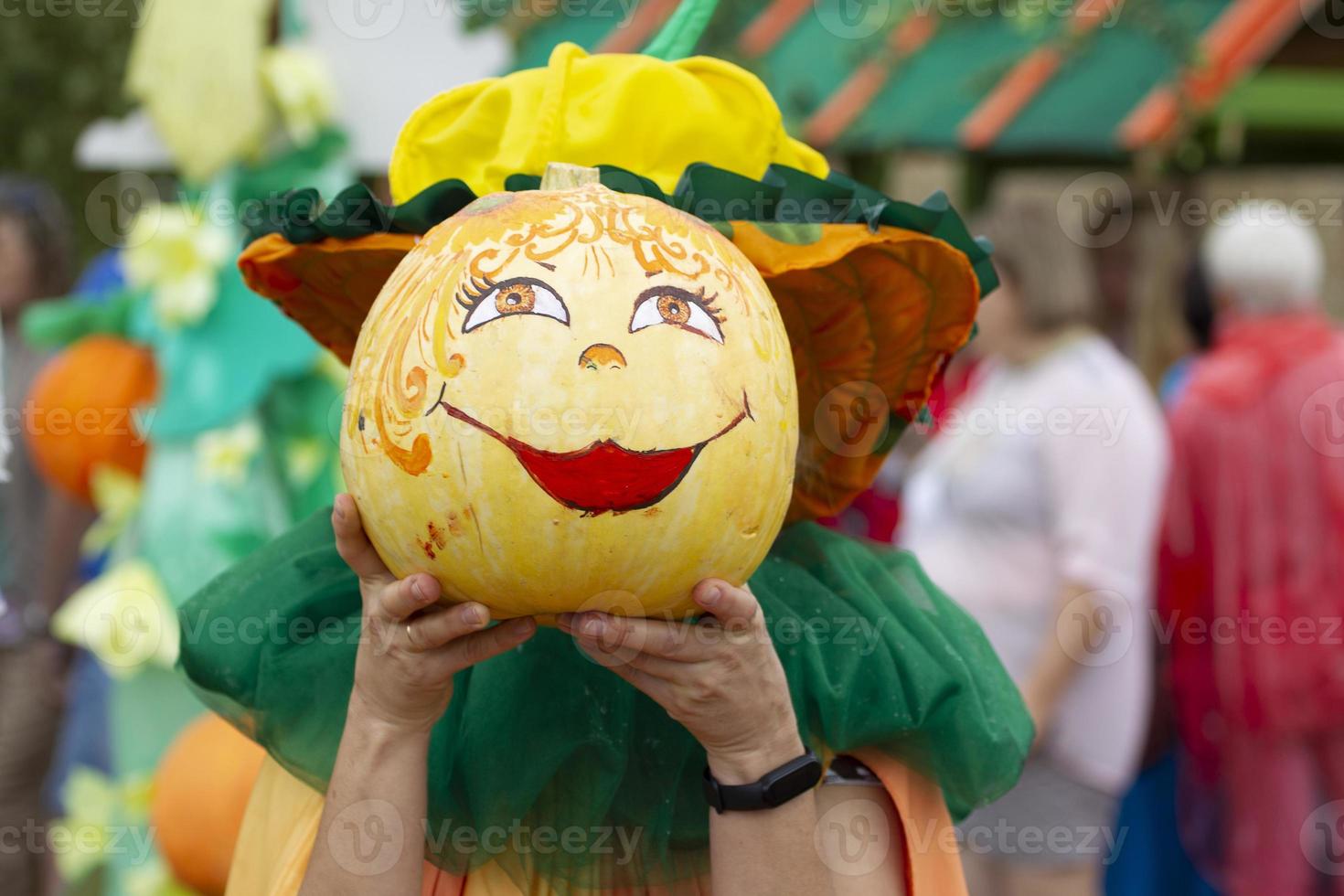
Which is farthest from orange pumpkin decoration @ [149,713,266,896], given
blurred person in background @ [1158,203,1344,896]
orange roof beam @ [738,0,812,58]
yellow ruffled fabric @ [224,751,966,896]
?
orange roof beam @ [738,0,812,58]

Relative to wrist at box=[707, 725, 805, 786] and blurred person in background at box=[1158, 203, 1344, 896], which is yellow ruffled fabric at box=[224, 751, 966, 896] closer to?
wrist at box=[707, 725, 805, 786]

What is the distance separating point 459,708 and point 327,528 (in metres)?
0.33

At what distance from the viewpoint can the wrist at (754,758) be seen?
1505 mm

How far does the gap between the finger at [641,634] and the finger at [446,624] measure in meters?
0.09

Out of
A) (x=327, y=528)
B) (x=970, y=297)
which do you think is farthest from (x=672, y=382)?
(x=327, y=528)

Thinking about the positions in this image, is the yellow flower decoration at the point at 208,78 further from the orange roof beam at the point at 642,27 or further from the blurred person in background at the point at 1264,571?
the blurred person in background at the point at 1264,571

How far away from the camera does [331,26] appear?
3.76 m

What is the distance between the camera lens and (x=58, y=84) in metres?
12.0

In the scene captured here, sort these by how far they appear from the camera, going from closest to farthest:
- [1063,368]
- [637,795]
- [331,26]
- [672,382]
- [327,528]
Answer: [672,382]
[637,795]
[327,528]
[331,26]
[1063,368]

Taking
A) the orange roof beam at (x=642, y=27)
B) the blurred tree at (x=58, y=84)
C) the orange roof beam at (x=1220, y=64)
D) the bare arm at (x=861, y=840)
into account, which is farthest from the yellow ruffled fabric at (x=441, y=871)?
the blurred tree at (x=58, y=84)

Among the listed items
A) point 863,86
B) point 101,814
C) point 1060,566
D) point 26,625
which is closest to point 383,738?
point 101,814

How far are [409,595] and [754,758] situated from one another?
40 cm

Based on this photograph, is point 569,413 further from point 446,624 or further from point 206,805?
point 206,805

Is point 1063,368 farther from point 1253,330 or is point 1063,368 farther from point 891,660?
point 891,660
